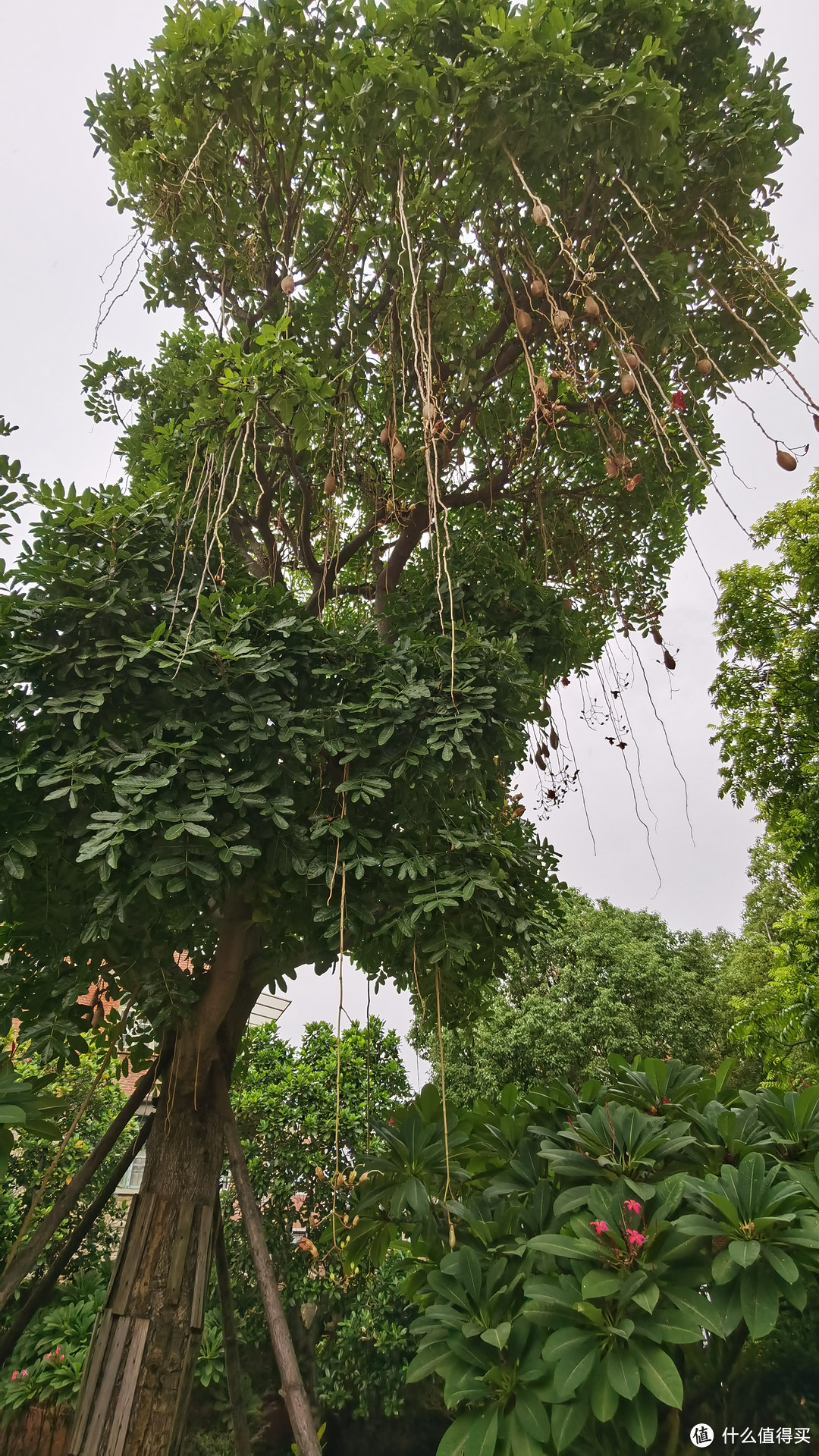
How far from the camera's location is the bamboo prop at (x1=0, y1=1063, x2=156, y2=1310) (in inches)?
104

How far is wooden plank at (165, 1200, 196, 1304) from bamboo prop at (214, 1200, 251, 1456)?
189 mm

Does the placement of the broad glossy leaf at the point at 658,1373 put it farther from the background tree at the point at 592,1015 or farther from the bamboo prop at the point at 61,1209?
the background tree at the point at 592,1015

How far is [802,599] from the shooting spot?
6.00m

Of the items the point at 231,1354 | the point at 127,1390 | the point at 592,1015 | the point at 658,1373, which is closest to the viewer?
the point at 658,1373

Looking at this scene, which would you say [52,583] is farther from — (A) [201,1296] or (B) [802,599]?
(B) [802,599]

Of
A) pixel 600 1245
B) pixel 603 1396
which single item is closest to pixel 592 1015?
pixel 600 1245

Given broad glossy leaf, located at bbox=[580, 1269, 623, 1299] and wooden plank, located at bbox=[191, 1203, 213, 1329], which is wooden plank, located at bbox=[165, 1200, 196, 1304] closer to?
wooden plank, located at bbox=[191, 1203, 213, 1329]

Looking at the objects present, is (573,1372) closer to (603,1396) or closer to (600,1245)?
(603,1396)

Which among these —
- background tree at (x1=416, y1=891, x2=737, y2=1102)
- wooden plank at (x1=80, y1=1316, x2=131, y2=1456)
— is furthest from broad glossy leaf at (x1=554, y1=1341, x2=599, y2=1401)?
background tree at (x1=416, y1=891, x2=737, y2=1102)

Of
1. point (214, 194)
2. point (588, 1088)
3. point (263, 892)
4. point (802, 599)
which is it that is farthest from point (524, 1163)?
point (802, 599)

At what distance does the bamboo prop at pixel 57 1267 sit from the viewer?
271 cm

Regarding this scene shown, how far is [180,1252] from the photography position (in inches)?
108

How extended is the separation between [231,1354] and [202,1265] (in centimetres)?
52

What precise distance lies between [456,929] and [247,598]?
131cm
